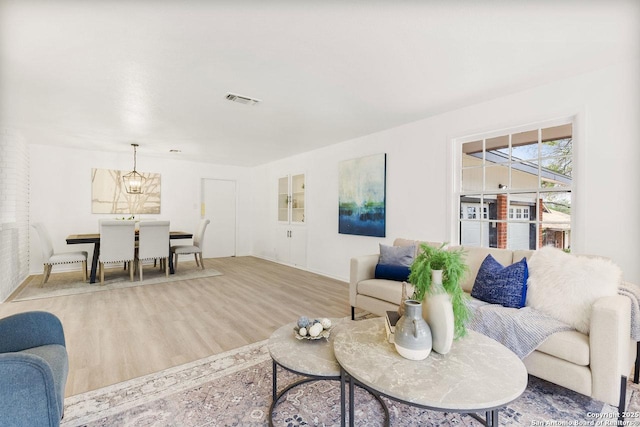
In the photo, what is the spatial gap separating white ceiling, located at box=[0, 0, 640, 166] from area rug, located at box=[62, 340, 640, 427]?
2.39 m

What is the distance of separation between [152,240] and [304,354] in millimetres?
4248

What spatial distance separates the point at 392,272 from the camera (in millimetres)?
3037

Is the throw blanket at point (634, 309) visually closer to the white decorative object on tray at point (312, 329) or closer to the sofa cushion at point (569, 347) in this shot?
the sofa cushion at point (569, 347)

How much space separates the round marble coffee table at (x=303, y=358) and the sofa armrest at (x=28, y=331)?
120 cm

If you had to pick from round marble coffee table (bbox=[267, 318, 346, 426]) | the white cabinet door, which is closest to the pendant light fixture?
the white cabinet door

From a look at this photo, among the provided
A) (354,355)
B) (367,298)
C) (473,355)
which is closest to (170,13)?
(354,355)

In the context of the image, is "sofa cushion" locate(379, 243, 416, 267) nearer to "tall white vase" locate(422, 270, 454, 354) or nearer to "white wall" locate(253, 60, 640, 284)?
"white wall" locate(253, 60, 640, 284)

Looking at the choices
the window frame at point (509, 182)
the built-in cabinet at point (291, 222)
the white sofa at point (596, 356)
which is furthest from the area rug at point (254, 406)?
the built-in cabinet at point (291, 222)

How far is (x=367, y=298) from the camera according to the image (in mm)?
3004

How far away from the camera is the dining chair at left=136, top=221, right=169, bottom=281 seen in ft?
15.4

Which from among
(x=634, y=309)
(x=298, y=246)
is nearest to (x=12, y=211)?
(x=298, y=246)

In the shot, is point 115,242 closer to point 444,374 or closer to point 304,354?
point 304,354

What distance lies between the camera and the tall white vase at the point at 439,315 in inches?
55.6

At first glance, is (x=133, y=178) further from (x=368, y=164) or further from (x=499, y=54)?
(x=499, y=54)
